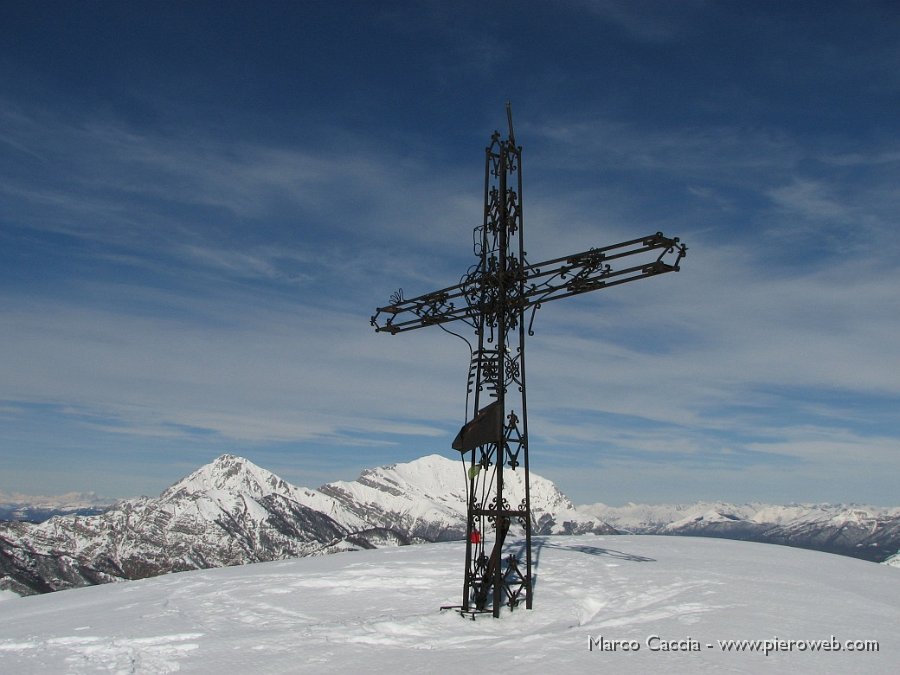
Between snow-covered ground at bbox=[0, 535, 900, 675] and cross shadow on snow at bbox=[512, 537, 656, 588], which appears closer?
snow-covered ground at bbox=[0, 535, 900, 675]

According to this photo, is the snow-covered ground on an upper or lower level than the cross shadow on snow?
lower

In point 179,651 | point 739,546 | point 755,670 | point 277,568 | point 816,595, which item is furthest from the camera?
point 739,546

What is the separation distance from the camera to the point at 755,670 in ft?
32.4

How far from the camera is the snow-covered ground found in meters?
10.9

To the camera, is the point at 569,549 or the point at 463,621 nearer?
the point at 463,621

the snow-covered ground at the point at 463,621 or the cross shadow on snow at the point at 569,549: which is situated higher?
the cross shadow on snow at the point at 569,549

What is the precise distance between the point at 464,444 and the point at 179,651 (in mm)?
6837

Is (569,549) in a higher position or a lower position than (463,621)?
higher

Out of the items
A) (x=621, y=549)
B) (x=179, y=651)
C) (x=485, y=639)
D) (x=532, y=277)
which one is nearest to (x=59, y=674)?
(x=179, y=651)

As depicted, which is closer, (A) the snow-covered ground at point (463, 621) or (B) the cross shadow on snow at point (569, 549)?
(A) the snow-covered ground at point (463, 621)

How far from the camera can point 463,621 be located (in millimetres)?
13602

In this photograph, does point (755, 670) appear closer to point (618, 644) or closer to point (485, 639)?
point (618, 644)

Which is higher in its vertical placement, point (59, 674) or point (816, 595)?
point (816, 595)

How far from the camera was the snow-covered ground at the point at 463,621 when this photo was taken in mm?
10867
